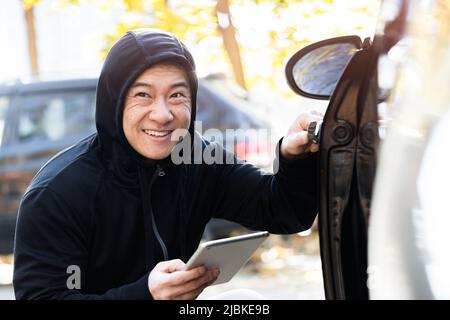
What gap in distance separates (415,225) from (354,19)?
185 centimetres

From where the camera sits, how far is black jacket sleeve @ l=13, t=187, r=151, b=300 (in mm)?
2020

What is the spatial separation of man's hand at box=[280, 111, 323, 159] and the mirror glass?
0.07 metres

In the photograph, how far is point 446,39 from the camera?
160 cm

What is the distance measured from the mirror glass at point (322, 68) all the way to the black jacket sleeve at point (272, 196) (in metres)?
0.17

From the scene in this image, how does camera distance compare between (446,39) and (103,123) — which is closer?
(446,39)

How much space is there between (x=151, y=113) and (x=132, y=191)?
211 mm

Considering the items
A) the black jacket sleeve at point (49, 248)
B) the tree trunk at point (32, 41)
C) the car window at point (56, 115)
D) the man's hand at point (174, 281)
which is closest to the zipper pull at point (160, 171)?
the black jacket sleeve at point (49, 248)

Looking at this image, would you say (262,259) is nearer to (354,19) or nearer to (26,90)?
(26,90)

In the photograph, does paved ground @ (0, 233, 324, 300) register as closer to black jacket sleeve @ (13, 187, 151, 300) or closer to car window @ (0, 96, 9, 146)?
car window @ (0, 96, 9, 146)

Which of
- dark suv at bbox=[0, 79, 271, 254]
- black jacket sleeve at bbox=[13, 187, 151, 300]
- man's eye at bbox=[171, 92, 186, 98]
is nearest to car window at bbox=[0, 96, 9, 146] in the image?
dark suv at bbox=[0, 79, 271, 254]

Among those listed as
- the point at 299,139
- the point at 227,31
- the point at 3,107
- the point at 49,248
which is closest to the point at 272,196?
the point at 299,139

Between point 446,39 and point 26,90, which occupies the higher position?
point 446,39
